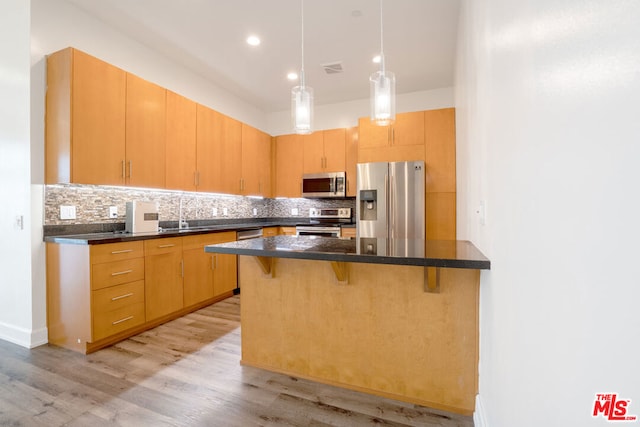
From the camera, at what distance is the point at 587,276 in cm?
53

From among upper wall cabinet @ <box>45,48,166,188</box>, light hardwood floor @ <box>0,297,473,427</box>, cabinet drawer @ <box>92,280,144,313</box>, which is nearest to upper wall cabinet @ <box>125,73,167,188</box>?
upper wall cabinet @ <box>45,48,166,188</box>

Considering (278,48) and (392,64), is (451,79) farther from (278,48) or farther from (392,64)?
(278,48)

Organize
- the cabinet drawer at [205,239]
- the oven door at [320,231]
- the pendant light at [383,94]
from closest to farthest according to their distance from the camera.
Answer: the pendant light at [383,94]
the cabinet drawer at [205,239]
the oven door at [320,231]

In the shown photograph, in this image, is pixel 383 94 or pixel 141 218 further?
pixel 141 218

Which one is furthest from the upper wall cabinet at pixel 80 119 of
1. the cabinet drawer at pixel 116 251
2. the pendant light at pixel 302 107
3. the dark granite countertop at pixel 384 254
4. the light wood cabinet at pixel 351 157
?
the light wood cabinet at pixel 351 157

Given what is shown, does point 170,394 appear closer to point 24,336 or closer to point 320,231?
point 24,336

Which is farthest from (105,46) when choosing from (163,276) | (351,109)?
(351,109)

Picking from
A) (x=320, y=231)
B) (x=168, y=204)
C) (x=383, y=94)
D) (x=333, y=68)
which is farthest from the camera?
(x=320, y=231)

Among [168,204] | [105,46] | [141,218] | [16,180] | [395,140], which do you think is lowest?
[141,218]

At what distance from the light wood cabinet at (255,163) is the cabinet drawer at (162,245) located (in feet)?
5.06

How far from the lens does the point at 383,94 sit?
191 centimetres

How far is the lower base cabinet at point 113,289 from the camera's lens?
2.33m

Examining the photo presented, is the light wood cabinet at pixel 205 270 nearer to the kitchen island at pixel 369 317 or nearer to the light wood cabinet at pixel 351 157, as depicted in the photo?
the kitchen island at pixel 369 317

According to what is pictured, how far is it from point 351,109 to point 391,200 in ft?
7.06
